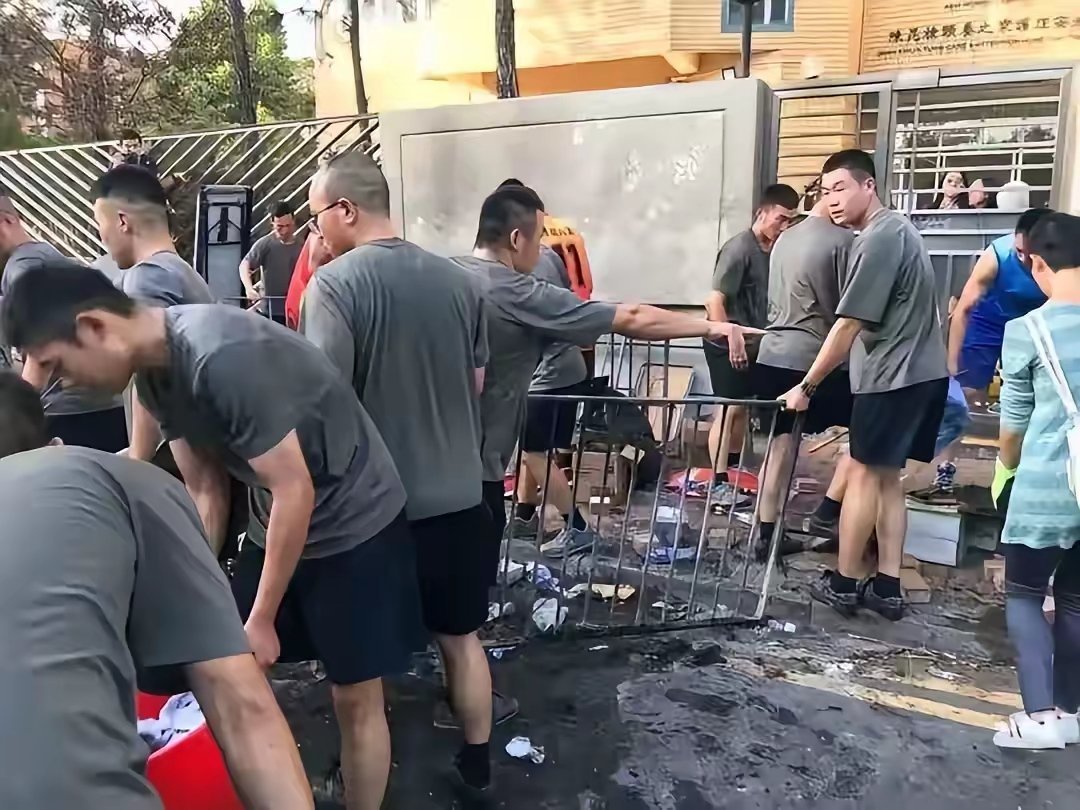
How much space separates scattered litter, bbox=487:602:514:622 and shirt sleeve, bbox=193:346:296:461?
2.29 metres

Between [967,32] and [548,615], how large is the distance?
487 inches

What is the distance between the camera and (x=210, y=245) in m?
10.5

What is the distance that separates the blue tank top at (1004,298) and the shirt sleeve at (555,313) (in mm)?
2454

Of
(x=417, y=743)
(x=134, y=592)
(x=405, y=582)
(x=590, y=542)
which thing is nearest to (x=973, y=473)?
(x=590, y=542)

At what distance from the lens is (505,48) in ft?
46.3

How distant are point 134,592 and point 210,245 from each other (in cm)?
995

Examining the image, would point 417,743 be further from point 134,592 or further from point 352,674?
point 134,592

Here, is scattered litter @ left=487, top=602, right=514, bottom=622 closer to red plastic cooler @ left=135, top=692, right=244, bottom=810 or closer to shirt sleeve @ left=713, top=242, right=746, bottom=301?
red plastic cooler @ left=135, top=692, right=244, bottom=810

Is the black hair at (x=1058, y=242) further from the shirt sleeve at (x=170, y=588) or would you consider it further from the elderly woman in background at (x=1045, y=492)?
the shirt sleeve at (x=170, y=588)

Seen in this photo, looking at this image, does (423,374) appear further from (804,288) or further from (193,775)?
(804,288)

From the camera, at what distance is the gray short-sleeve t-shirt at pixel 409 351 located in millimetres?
2621

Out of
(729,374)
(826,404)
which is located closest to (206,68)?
(729,374)

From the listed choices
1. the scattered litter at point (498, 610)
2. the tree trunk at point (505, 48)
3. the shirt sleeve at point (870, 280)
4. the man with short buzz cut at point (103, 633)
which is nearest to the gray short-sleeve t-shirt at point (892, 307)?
the shirt sleeve at point (870, 280)

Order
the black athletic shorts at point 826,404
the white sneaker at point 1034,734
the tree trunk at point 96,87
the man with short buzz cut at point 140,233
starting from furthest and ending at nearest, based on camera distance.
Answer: the tree trunk at point 96,87, the black athletic shorts at point 826,404, the man with short buzz cut at point 140,233, the white sneaker at point 1034,734
